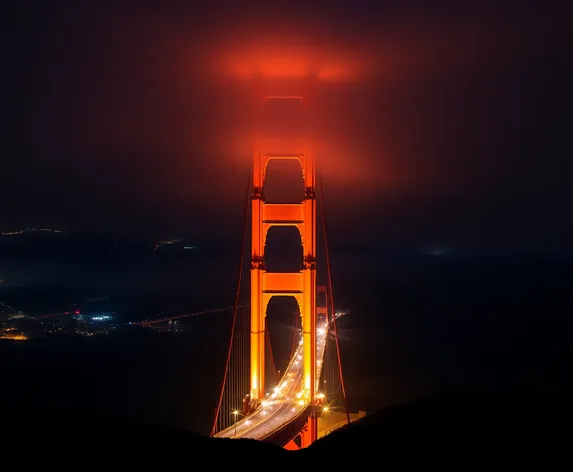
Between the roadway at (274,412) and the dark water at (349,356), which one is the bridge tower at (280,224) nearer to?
the roadway at (274,412)

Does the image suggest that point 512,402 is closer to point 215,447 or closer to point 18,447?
point 215,447

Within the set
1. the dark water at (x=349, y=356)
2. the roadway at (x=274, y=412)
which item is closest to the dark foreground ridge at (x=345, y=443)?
the roadway at (x=274, y=412)

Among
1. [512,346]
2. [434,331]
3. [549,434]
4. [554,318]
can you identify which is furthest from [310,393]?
[554,318]

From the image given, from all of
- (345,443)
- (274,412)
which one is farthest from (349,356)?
(345,443)

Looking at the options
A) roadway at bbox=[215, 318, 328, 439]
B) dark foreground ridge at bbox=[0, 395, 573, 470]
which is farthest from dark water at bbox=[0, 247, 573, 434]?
dark foreground ridge at bbox=[0, 395, 573, 470]

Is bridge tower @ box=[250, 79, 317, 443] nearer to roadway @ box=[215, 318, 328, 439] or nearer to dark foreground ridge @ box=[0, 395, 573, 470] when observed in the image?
roadway @ box=[215, 318, 328, 439]

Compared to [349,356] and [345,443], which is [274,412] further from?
[349,356]

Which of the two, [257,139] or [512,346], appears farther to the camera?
[512,346]

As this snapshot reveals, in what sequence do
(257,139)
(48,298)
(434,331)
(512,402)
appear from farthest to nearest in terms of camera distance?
(48,298), (434,331), (257,139), (512,402)

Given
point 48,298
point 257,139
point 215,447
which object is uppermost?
point 257,139
